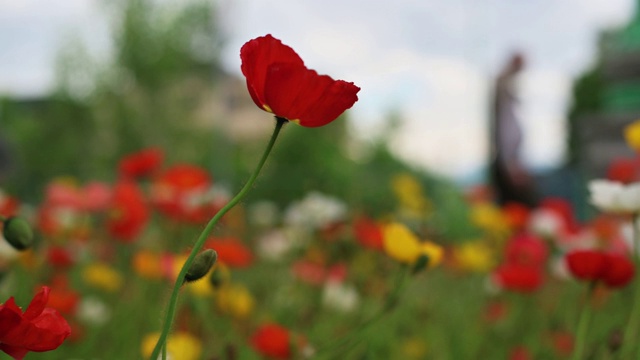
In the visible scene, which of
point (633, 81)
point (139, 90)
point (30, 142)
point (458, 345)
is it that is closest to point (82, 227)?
point (458, 345)

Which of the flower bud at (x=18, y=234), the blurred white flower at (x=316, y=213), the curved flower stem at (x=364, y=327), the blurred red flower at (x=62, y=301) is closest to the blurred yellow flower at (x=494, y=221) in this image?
the blurred white flower at (x=316, y=213)

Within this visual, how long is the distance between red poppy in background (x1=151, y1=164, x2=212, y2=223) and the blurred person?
14.8ft

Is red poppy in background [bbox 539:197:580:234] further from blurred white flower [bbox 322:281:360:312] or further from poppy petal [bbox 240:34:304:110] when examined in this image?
poppy petal [bbox 240:34:304:110]

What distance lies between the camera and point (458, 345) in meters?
1.56

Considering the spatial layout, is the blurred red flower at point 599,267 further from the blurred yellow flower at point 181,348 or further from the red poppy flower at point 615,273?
the blurred yellow flower at point 181,348

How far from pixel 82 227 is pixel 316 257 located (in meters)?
0.65

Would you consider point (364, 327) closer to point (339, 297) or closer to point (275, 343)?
point (275, 343)

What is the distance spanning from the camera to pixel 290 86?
531mm

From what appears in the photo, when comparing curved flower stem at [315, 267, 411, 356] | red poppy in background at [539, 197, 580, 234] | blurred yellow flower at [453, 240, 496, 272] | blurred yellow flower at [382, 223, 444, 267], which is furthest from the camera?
blurred yellow flower at [453, 240, 496, 272]

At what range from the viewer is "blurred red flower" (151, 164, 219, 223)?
1.95 metres

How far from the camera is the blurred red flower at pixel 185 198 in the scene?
1.95m

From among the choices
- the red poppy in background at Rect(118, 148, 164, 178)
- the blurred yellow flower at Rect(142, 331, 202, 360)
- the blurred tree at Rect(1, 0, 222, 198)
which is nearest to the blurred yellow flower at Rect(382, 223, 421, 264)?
the blurred yellow flower at Rect(142, 331, 202, 360)

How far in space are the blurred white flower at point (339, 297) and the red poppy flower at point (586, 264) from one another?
0.93 metres

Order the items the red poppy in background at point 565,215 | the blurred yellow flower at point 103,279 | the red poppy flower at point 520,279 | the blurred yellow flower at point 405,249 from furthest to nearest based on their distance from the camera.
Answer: the red poppy in background at point 565,215, the blurred yellow flower at point 103,279, the red poppy flower at point 520,279, the blurred yellow flower at point 405,249
